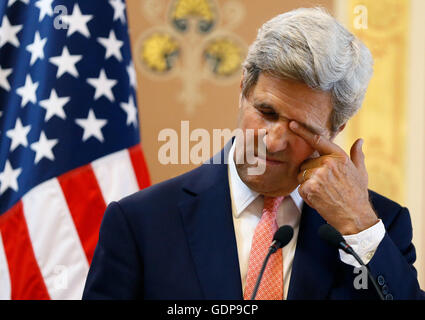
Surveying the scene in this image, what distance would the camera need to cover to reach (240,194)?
1.56 m

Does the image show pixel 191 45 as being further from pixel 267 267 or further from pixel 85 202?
pixel 267 267

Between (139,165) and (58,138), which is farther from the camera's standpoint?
(139,165)

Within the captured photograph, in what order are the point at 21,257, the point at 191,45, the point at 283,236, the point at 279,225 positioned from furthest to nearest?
the point at 191,45
the point at 21,257
the point at 279,225
the point at 283,236

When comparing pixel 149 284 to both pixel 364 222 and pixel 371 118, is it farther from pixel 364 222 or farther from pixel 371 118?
pixel 371 118

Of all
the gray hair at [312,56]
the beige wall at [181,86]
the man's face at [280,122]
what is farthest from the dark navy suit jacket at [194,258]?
the beige wall at [181,86]

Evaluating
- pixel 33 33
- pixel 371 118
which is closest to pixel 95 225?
pixel 33 33

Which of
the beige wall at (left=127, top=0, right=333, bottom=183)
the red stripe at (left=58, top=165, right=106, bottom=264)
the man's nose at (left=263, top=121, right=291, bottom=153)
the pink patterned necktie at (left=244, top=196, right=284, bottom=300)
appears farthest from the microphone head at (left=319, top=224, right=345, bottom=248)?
the beige wall at (left=127, top=0, right=333, bottom=183)

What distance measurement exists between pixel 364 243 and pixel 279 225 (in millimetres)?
242

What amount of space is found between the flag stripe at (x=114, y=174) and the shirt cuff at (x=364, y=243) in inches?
47.5

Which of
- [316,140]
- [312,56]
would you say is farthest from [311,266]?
[312,56]

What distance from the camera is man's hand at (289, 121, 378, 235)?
4.75 ft

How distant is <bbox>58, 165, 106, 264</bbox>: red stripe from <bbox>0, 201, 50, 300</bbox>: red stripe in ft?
0.68

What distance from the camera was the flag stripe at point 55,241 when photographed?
2217 millimetres

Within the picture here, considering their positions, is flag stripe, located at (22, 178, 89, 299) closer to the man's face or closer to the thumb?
the man's face
